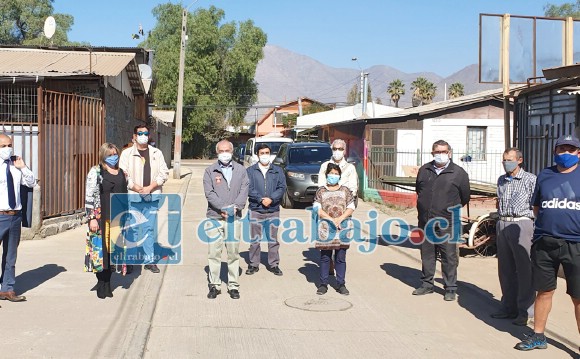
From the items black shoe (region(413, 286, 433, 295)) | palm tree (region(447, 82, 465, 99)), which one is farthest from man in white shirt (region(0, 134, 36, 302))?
palm tree (region(447, 82, 465, 99))

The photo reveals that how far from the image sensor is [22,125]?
454 inches

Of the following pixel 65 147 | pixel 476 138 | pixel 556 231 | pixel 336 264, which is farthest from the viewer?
pixel 476 138

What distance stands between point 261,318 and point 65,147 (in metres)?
7.07

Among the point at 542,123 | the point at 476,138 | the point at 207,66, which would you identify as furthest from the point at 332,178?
the point at 207,66

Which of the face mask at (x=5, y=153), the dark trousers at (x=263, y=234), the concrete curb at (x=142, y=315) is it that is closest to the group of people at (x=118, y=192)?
the concrete curb at (x=142, y=315)

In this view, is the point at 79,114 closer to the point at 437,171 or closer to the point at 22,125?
the point at 22,125

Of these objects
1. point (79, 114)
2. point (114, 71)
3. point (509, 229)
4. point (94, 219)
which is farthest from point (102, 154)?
point (114, 71)

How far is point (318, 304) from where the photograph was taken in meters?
7.47

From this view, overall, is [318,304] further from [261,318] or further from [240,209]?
[240,209]

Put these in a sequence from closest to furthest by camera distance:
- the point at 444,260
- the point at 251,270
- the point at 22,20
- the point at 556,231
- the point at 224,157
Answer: the point at 556,231
the point at 224,157
the point at 444,260
the point at 251,270
the point at 22,20

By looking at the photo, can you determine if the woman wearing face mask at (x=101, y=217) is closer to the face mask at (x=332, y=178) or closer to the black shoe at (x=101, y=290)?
the black shoe at (x=101, y=290)

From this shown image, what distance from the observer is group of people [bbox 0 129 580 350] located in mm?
5645

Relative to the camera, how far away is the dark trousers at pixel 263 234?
9.08 meters

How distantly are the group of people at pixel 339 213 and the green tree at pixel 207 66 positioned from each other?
46552mm
